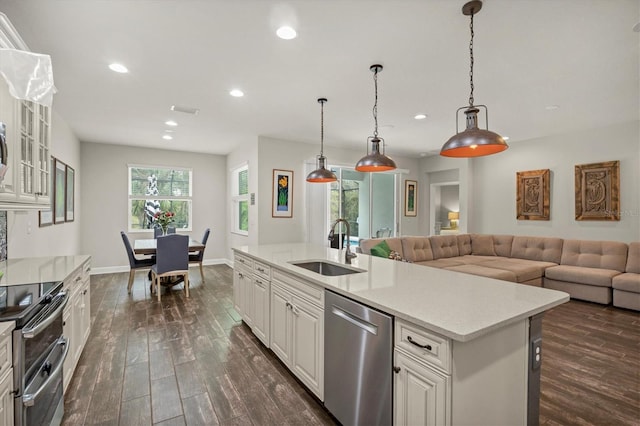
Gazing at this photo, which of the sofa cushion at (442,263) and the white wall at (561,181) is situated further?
the sofa cushion at (442,263)

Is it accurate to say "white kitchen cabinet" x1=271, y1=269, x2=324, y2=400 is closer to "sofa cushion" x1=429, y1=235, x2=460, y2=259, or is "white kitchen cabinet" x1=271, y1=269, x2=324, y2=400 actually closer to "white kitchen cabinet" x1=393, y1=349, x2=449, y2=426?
"white kitchen cabinet" x1=393, y1=349, x2=449, y2=426

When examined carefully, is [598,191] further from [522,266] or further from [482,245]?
[482,245]

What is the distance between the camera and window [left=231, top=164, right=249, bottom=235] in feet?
21.7

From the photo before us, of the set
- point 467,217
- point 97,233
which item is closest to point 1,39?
point 97,233

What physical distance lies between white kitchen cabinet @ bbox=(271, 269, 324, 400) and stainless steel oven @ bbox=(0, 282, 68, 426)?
1390 millimetres

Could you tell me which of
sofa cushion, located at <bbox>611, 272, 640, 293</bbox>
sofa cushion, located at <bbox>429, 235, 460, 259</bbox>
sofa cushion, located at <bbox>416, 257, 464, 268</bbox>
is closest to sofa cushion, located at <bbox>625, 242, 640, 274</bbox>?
sofa cushion, located at <bbox>611, 272, 640, 293</bbox>

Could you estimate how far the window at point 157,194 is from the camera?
6.70 meters

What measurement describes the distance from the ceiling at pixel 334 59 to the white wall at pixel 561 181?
425 millimetres

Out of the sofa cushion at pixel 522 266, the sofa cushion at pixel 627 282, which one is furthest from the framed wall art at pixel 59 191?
the sofa cushion at pixel 627 282

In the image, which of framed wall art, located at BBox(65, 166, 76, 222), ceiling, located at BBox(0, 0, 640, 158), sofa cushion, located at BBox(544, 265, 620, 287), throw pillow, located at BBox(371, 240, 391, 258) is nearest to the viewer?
ceiling, located at BBox(0, 0, 640, 158)

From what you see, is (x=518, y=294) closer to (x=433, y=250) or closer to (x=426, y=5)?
(x=426, y=5)

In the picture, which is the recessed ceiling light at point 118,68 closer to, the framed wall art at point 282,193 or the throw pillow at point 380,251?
the framed wall art at point 282,193

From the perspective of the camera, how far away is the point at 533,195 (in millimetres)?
5820

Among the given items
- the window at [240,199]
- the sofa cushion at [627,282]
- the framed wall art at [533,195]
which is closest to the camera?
the sofa cushion at [627,282]
